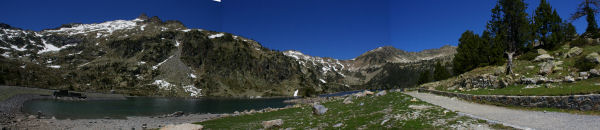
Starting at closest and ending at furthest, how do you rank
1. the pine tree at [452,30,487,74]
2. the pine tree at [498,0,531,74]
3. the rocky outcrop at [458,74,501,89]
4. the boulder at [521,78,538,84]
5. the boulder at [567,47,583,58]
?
the boulder at [521,78,538,84] → the boulder at [567,47,583,58] → the rocky outcrop at [458,74,501,89] → the pine tree at [498,0,531,74] → the pine tree at [452,30,487,74]

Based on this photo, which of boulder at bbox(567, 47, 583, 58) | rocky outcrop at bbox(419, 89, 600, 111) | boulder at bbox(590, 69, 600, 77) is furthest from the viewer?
boulder at bbox(567, 47, 583, 58)

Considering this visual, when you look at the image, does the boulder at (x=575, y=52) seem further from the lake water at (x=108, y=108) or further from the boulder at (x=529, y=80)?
the lake water at (x=108, y=108)

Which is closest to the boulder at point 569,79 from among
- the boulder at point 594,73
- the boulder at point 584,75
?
the boulder at point 584,75

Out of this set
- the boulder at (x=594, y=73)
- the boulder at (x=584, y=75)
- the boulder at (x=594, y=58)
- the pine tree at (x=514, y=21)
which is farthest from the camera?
the pine tree at (x=514, y=21)

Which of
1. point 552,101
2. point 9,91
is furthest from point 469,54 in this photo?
point 9,91

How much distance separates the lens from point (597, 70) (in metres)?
21.6

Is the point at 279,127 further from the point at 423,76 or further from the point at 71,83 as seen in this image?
the point at 71,83

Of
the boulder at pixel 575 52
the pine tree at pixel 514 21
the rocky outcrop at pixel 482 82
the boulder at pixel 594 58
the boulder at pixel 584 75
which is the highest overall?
the pine tree at pixel 514 21

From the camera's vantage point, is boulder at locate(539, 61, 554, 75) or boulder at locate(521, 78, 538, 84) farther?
boulder at locate(539, 61, 554, 75)

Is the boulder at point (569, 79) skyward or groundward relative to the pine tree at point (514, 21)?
groundward

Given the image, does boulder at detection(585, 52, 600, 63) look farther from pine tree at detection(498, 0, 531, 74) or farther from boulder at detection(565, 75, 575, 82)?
pine tree at detection(498, 0, 531, 74)

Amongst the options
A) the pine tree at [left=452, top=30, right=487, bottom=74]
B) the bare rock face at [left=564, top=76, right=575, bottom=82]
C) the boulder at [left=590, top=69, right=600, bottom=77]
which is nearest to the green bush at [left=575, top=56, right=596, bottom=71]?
the boulder at [left=590, top=69, right=600, bottom=77]

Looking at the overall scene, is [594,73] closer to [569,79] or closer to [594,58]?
[569,79]

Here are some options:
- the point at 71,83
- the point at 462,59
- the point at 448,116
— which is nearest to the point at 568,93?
the point at 448,116
